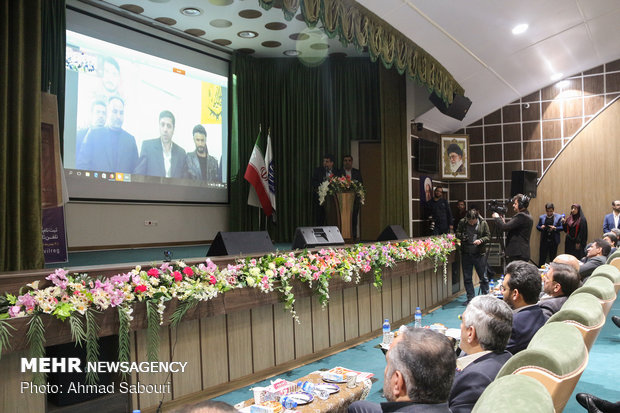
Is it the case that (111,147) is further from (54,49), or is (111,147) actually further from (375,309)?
(375,309)

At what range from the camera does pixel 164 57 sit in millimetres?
8008

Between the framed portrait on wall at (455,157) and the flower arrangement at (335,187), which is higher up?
the framed portrait on wall at (455,157)

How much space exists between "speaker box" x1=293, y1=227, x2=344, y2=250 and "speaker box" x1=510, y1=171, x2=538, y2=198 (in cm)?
597

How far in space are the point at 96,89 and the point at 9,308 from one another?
16.6 feet

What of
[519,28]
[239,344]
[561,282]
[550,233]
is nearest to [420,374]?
[561,282]

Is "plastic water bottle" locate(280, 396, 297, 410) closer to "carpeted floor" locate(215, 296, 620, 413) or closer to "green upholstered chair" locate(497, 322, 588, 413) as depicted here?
"green upholstered chair" locate(497, 322, 588, 413)

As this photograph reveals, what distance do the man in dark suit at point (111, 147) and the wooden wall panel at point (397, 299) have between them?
13.5 feet

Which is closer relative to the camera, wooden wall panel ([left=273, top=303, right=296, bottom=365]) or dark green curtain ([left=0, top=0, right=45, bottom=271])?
wooden wall panel ([left=273, top=303, right=296, bottom=365])

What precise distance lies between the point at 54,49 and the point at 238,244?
408 cm

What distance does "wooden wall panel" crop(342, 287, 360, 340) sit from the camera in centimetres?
516

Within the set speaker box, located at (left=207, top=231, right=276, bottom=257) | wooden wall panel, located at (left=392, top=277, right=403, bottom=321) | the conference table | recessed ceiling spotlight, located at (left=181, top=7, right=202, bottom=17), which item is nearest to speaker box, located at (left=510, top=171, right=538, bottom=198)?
wooden wall panel, located at (left=392, top=277, right=403, bottom=321)

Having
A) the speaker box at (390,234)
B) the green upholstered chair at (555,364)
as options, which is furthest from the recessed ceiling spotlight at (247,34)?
the green upholstered chair at (555,364)

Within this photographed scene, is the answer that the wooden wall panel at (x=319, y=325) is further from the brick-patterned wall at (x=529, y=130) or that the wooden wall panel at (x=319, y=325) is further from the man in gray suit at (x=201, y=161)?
the brick-patterned wall at (x=529, y=130)

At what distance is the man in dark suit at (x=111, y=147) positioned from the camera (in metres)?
6.86
